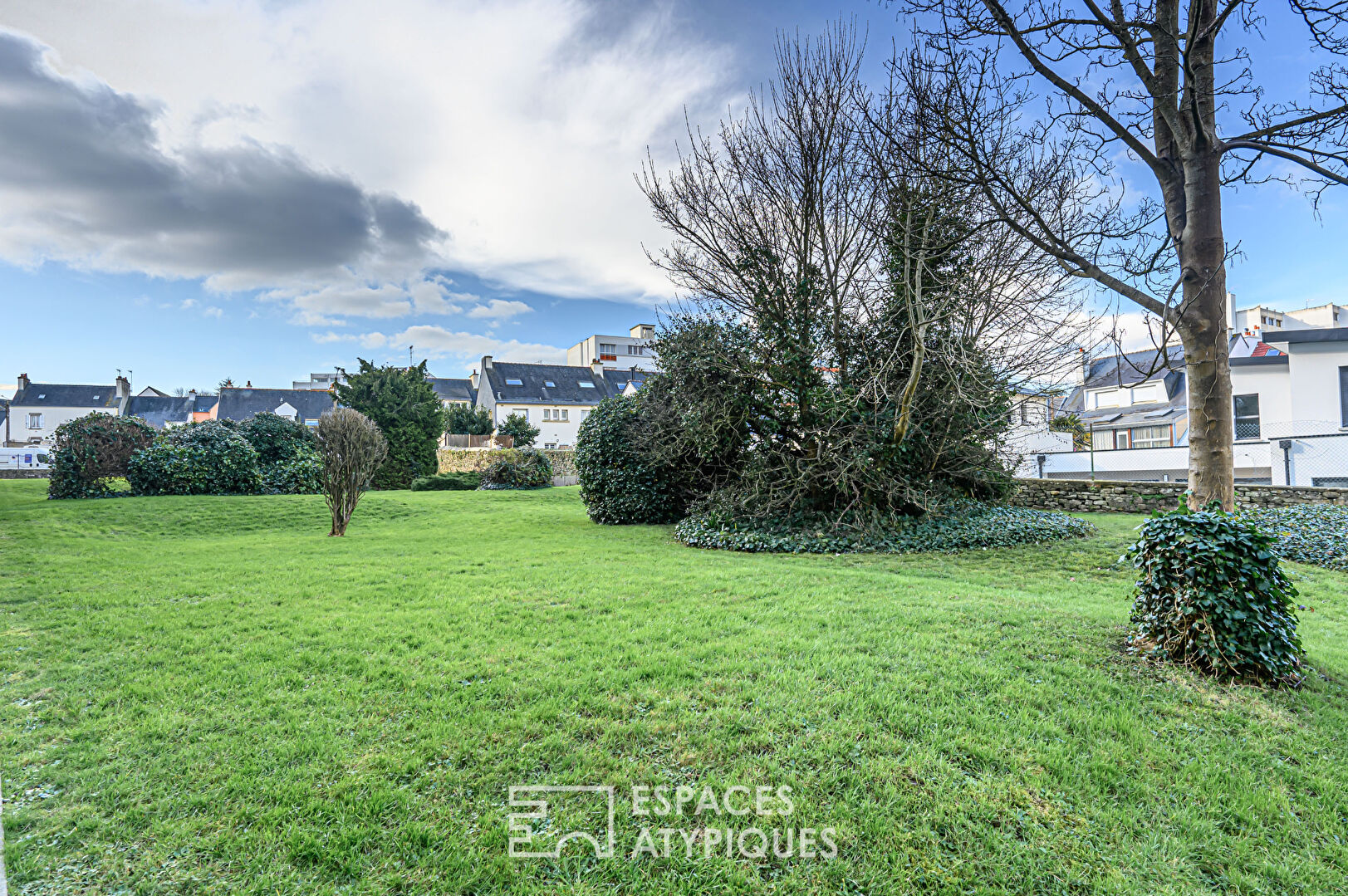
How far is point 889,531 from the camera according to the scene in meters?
9.17

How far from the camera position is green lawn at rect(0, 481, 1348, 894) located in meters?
2.00

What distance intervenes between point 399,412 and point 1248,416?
99.7 feet

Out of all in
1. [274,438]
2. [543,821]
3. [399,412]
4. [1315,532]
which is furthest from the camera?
[399,412]

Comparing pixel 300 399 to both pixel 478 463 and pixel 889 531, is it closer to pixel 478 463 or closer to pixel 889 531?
pixel 478 463

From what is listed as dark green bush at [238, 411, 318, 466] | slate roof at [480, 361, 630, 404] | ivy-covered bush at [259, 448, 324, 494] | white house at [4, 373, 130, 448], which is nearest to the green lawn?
ivy-covered bush at [259, 448, 324, 494]

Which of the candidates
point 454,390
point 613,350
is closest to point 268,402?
point 454,390

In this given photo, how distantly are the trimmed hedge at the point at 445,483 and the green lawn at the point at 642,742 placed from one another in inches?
679

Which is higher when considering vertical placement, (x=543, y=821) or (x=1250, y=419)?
(x=1250, y=419)

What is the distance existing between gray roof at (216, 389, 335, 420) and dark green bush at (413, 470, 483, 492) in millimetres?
22639

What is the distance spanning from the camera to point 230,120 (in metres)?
7.29

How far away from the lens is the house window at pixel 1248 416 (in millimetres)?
16844

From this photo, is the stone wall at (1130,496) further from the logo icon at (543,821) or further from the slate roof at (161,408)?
the slate roof at (161,408)

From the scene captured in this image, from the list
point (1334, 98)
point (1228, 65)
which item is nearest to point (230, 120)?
point (1228, 65)

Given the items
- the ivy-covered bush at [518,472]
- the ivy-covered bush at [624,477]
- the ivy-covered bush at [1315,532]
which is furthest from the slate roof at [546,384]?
the ivy-covered bush at [1315,532]
